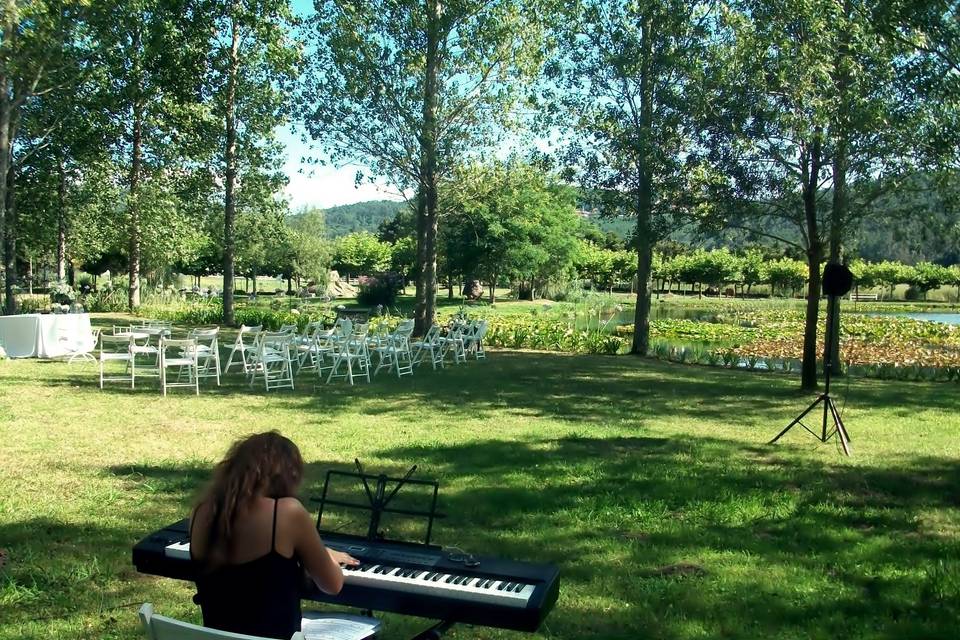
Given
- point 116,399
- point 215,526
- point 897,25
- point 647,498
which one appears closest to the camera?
point 215,526

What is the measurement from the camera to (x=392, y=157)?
1786cm

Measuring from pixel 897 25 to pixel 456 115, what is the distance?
10897 mm

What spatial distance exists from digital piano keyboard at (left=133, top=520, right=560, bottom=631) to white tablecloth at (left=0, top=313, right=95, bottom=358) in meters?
13.1

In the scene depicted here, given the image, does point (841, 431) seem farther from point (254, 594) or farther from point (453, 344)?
point (453, 344)

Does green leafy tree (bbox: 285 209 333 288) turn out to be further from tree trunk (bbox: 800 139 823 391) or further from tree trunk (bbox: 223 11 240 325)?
tree trunk (bbox: 800 139 823 391)

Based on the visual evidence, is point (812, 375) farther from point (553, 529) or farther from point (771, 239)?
point (553, 529)

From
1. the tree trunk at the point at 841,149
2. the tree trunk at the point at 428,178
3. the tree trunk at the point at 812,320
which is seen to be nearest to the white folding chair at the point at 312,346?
the tree trunk at the point at 428,178

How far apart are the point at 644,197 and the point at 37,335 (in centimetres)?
1119

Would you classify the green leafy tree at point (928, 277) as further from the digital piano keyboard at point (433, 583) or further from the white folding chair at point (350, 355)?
the digital piano keyboard at point (433, 583)

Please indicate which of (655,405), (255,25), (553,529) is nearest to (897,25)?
(655,405)

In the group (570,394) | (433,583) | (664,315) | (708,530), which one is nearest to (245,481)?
(433,583)

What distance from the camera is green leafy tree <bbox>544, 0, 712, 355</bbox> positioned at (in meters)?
12.1

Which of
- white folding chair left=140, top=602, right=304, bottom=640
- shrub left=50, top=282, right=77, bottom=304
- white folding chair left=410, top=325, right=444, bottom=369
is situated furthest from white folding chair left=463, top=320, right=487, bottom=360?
white folding chair left=140, top=602, right=304, bottom=640

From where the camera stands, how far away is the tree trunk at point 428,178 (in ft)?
55.8
